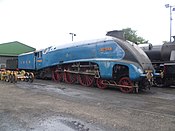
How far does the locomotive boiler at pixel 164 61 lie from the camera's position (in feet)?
53.4

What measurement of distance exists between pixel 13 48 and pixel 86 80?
110ft

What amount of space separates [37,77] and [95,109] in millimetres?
15611

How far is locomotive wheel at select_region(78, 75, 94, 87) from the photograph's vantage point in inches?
614

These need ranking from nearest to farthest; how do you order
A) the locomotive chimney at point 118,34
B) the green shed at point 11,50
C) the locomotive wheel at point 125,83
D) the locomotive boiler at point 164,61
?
1. the locomotive wheel at point 125,83
2. the locomotive chimney at point 118,34
3. the locomotive boiler at point 164,61
4. the green shed at point 11,50

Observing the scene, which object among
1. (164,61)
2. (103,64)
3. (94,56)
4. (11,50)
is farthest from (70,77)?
(11,50)

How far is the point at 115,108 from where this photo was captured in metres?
8.30

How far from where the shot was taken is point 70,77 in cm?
1762

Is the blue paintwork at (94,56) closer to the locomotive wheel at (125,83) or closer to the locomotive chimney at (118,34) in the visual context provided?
the locomotive wheel at (125,83)

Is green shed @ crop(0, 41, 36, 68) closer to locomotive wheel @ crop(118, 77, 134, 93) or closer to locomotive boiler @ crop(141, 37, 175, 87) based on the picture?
locomotive boiler @ crop(141, 37, 175, 87)

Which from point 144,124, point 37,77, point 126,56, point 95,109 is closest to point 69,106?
point 95,109

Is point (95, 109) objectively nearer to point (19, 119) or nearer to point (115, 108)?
point (115, 108)

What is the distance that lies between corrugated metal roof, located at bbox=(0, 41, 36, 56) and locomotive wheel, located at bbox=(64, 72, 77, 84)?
27714 millimetres

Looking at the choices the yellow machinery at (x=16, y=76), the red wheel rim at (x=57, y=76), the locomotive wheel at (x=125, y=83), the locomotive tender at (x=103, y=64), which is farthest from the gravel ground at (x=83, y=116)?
the yellow machinery at (x=16, y=76)

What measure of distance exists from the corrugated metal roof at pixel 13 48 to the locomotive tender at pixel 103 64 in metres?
26.7
